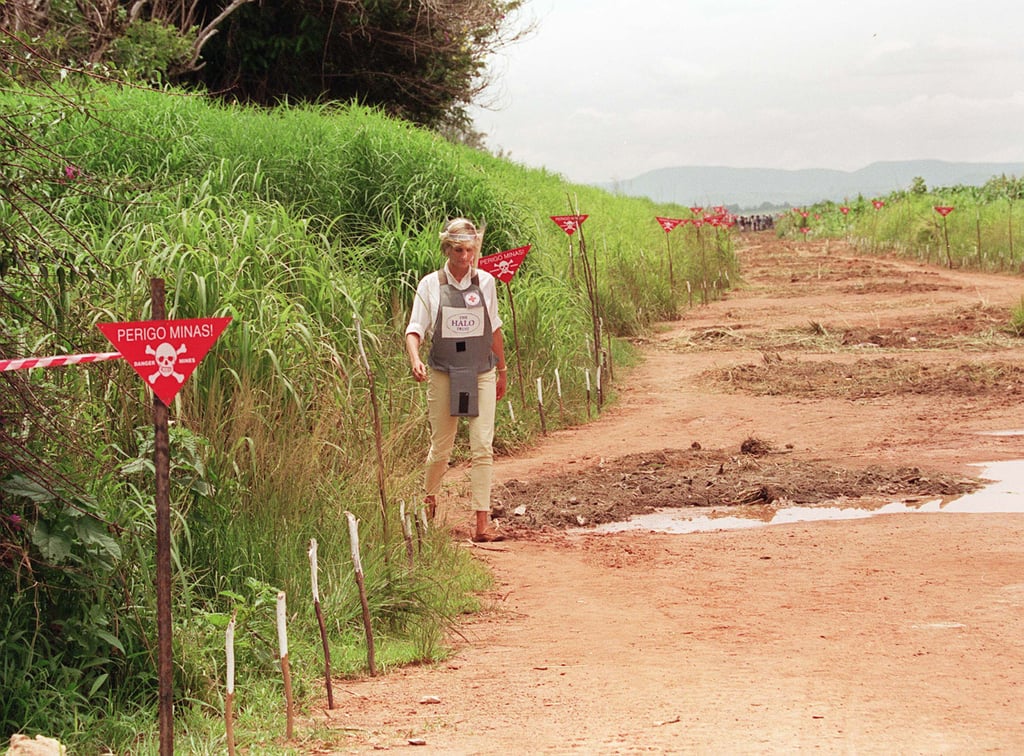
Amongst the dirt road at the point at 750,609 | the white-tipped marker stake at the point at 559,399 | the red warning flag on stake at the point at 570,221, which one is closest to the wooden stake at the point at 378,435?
the dirt road at the point at 750,609

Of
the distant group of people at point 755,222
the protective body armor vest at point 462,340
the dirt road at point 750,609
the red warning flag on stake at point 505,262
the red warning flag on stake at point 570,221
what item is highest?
the distant group of people at point 755,222

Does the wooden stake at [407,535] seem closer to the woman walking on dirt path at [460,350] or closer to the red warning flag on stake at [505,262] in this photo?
the woman walking on dirt path at [460,350]

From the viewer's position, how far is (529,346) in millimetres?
12438

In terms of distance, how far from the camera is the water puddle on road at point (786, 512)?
317 inches

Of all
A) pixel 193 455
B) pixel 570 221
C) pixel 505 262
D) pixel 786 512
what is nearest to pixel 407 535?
pixel 193 455

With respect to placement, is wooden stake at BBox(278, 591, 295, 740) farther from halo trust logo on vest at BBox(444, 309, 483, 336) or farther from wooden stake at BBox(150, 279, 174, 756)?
halo trust logo on vest at BBox(444, 309, 483, 336)

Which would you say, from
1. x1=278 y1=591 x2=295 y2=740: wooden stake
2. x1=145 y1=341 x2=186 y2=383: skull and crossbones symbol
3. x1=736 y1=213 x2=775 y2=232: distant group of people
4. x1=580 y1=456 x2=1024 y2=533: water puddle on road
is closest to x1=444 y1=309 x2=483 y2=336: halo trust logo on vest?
x1=580 y1=456 x2=1024 y2=533: water puddle on road

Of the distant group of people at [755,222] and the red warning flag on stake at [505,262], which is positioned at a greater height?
the distant group of people at [755,222]

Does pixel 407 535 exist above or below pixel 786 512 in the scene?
above

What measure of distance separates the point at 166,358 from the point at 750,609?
3241 mm

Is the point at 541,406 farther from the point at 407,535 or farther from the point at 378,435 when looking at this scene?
the point at 378,435

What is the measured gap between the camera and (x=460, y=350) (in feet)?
24.7

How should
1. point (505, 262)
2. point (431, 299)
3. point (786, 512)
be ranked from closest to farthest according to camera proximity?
point (431, 299) < point (786, 512) < point (505, 262)

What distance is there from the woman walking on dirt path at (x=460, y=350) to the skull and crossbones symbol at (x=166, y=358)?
11.6ft
